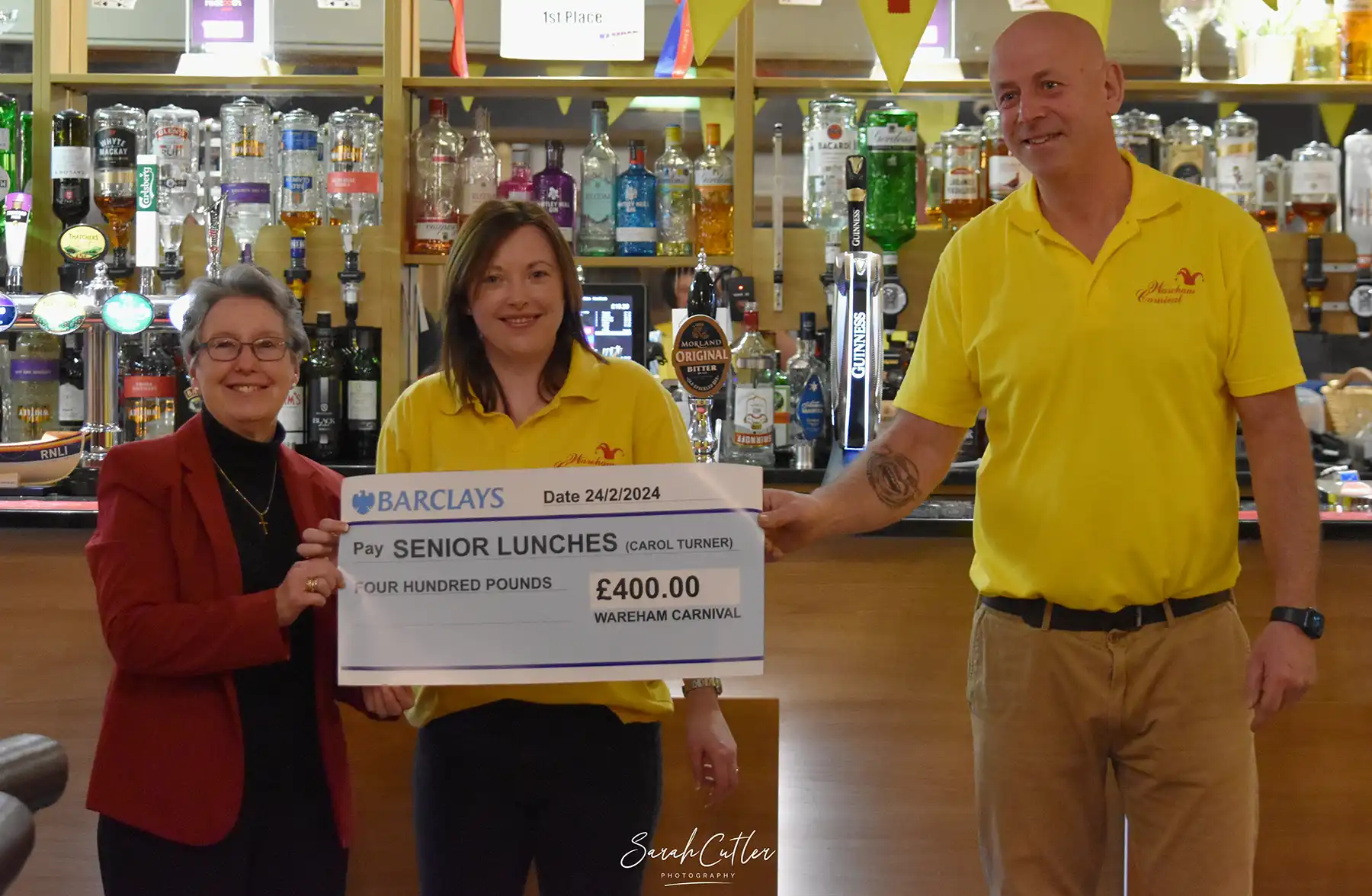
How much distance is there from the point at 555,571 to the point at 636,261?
2.13 meters

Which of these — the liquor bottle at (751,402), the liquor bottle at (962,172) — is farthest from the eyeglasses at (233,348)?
the liquor bottle at (962,172)

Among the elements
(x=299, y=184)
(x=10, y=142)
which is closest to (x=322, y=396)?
(x=299, y=184)

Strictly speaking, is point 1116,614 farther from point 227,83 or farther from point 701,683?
point 227,83

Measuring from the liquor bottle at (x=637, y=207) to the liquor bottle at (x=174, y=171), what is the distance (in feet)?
3.84

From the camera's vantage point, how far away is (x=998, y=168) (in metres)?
3.57

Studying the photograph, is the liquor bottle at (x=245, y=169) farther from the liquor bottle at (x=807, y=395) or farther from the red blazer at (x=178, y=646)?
the red blazer at (x=178, y=646)

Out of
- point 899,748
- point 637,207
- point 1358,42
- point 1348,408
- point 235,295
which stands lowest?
point 899,748

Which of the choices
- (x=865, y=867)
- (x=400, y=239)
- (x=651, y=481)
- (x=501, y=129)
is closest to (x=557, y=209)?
(x=400, y=239)

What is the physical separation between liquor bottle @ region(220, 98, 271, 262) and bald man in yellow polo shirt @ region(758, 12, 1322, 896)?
7.80 ft

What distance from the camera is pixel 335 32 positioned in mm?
5340

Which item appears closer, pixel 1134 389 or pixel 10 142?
→ pixel 1134 389

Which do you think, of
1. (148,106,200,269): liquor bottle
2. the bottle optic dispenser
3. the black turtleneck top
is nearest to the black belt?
Result: the black turtleneck top

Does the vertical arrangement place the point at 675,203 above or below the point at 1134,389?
above

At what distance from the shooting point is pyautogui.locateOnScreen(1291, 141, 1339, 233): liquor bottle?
3.61 metres
